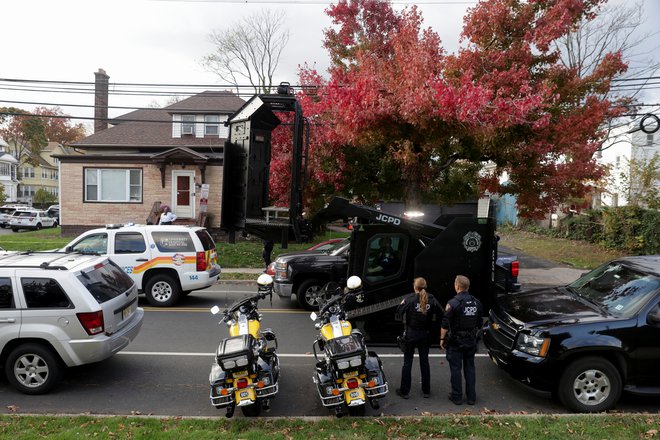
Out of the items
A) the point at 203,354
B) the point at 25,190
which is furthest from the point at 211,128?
the point at 25,190

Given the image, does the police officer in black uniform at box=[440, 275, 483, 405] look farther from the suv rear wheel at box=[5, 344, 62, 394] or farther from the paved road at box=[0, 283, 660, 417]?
the suv rear wheel at box=[5, 344, 62, 394]

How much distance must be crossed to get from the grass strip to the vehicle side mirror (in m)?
1.06

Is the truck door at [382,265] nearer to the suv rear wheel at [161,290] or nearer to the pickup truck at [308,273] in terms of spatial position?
the pickup truck at [308,273]

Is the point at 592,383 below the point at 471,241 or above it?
below

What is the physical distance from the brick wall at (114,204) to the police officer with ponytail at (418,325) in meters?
18.0

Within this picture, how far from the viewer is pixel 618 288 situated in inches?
248

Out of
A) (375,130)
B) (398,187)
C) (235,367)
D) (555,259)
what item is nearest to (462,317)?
(235,367)

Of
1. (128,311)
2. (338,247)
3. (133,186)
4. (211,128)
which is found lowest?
(128,311)

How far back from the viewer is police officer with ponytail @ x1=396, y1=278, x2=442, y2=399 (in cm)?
568

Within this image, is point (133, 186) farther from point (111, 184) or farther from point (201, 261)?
point (201, 261)

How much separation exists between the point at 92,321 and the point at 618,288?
22.6 ft

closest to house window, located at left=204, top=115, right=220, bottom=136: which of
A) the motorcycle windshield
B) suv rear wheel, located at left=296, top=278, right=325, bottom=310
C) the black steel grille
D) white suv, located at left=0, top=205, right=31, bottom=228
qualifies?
white suv, located at left=0, top=205, right=31, bottom=228

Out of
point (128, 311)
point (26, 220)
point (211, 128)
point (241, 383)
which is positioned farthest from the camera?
point (26, 220)

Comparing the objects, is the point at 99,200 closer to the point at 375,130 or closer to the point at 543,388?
the point at 375,130
